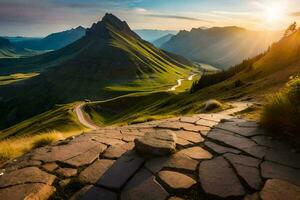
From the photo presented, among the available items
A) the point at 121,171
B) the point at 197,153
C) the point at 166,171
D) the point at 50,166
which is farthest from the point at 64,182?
the point at 197,153

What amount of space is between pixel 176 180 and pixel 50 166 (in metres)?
3.16

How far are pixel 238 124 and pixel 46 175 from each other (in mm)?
6658

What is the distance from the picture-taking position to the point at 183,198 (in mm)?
5004

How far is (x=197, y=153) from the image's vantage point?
22.7 ft

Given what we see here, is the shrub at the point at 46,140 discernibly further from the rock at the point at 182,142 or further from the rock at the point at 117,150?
the rock at the point at 182,142

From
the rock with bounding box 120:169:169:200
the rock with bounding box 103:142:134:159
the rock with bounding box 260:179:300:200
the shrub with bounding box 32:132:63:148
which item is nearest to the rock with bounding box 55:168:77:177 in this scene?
the rock with bounding box 103:142:134:159

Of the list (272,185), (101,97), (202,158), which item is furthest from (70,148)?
(101,97)

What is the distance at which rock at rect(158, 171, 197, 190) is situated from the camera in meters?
A: 5.33

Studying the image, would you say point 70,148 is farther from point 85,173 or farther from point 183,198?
point 183,198

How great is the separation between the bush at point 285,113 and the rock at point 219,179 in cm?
228

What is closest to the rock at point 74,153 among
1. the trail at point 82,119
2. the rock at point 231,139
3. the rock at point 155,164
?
the rock at point 155,164

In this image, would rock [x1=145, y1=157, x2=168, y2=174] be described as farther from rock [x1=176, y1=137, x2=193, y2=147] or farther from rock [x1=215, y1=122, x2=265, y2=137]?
rock [x1=215, y1=122, x2=265, y2=137]

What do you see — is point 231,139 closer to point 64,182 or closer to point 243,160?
point 243,160

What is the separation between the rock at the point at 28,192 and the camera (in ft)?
17.1
